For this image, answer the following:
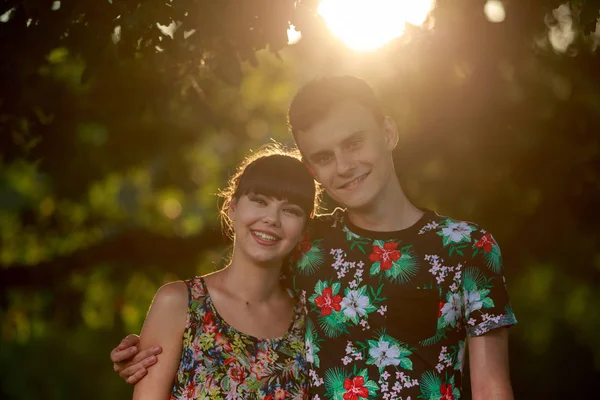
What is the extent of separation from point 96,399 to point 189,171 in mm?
9010

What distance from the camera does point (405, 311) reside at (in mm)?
3395

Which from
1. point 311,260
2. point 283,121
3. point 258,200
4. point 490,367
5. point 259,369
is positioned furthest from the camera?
point 283,121

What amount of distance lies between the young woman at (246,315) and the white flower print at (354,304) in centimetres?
25

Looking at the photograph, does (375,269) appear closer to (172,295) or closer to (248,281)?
(248,281)

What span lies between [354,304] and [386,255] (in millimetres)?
266

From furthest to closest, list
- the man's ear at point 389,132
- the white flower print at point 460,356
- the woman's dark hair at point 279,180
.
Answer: the man's ear at point 389,132, the woman's dark hair at point 279,180, the white flower print at point 460,356

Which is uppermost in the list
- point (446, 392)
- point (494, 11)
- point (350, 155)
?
point (494, 11)

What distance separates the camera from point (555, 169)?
6852mm

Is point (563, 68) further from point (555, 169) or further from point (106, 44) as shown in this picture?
point (106, 44)

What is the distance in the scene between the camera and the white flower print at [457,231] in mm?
3408

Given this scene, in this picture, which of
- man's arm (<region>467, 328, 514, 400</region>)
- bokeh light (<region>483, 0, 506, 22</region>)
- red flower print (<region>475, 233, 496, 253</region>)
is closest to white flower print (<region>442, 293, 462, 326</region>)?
man's arm (<region>467, 328, 514, 400</region>)

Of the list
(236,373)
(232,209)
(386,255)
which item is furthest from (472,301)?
(232,209)

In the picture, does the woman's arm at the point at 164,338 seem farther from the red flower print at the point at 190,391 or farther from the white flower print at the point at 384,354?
the white flower print at the point at 384,354

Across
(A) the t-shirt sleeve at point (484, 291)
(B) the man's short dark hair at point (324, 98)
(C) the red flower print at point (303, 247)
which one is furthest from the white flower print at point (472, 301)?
(B) the man's short dark hair at point (324, 98)
